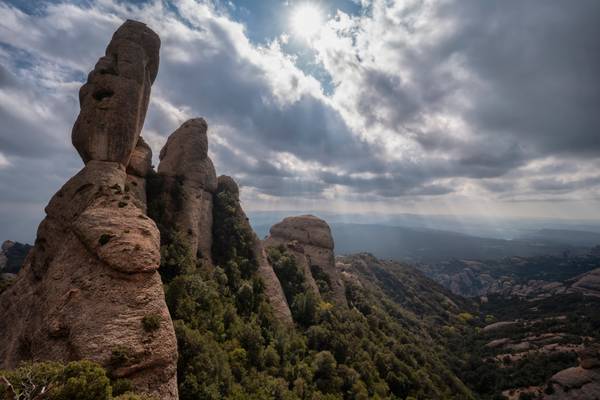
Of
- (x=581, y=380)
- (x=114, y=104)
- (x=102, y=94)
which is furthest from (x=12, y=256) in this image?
(x=581, y=380)

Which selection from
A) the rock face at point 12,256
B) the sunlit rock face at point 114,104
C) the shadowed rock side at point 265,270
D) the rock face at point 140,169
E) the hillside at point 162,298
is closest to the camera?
the hillside at point 162,298

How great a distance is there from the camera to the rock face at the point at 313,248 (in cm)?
7381

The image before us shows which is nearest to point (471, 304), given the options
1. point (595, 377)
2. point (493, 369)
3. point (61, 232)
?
point (493, 369)

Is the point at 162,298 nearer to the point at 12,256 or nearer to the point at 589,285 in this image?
the point at 12,256

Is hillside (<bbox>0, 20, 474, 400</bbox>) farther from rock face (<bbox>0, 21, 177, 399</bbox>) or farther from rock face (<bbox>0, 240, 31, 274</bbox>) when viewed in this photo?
rock face (<bbox>0, 240, 31, 274</bbox>)

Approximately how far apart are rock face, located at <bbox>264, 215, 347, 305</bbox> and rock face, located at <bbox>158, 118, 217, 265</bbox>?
90.6 ft

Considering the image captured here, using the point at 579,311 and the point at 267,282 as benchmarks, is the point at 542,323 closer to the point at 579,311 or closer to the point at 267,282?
the point at 579,311

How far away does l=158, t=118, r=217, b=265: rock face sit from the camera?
168 ft

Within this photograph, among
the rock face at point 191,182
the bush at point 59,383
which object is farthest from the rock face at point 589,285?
the bush at point 59,383

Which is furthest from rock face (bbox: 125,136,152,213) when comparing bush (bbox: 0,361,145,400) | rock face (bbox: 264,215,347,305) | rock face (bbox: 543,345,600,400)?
rock face (bbox: 543,345,600,400)

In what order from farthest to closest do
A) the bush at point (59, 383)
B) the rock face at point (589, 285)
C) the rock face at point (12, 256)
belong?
1. the rock face at point (589, 285)
2. the rock face at point (12, 256)
3. the bush at point (59, 383)

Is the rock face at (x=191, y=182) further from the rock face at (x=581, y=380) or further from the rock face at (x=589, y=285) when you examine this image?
the rock face at (x=589, y=285)

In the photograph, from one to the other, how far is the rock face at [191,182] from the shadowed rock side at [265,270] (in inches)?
236

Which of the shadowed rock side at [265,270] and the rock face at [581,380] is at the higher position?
the shadowed rock side at [265,270]
